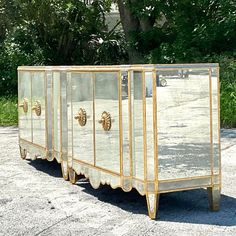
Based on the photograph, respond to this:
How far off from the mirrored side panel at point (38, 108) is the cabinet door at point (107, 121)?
6.31 ft

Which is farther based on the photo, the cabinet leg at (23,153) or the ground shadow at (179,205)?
the cabinet leg at (23,153)

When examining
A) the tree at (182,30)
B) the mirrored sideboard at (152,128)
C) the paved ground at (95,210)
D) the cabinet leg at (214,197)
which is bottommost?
the paved ground at (95,210)

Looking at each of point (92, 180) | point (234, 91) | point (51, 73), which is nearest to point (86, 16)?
point (234, 91)

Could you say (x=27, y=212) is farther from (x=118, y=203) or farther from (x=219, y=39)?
(x=219, y=39)

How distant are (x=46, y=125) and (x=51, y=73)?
2.46ft

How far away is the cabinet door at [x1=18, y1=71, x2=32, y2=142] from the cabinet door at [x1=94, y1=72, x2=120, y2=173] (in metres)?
2.58

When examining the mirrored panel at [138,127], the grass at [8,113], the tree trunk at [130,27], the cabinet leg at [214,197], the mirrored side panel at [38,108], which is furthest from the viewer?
the tree trunk at [130,27]

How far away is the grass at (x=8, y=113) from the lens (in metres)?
15.5

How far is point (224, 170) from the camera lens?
8.55 metres

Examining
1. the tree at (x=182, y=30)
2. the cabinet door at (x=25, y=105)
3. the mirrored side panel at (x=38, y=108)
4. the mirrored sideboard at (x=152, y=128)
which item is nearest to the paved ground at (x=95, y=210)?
the mirrored sideboard at (x=152, y=128)

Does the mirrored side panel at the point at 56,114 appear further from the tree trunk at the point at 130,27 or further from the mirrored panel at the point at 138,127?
the tree trunk at the point at 130,27

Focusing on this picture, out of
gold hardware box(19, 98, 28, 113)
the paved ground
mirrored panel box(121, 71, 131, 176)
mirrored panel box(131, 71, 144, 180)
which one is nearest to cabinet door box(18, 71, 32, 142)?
gold hardware box(19, 98, 28, 113)

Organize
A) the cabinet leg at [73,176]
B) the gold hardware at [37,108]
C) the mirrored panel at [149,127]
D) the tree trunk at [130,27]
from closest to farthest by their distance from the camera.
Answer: the mirrored panel at [149,127] → the cabinet leg at [73,176] → the gold hardware at [37,108] → the tree trunk at [130,27]

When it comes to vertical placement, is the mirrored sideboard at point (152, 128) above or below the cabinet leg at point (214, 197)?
above
